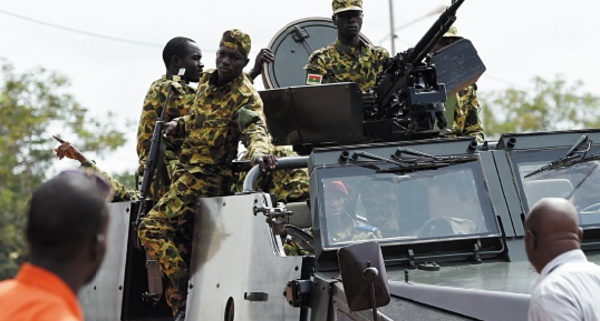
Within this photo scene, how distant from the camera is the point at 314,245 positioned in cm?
589

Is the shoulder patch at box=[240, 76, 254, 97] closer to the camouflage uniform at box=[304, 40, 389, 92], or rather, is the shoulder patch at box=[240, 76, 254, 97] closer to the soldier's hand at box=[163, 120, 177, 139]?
the soldier's hand at box=[163, 120, 177, 139]

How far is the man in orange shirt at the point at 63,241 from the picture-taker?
95.6 inches

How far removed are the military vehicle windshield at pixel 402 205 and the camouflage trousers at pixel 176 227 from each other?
5.37ft

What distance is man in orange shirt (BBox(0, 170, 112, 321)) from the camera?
2428 mm

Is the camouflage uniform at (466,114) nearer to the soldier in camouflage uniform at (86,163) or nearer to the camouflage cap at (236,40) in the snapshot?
the camouflage cap at (236,40)

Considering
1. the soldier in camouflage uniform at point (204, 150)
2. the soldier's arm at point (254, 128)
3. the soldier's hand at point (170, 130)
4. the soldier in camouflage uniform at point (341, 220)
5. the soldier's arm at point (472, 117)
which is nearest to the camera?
the soldier in camouflage uniform at point (341, 220)

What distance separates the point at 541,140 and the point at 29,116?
94.6ft

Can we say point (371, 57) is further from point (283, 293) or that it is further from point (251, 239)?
point (283, 293)

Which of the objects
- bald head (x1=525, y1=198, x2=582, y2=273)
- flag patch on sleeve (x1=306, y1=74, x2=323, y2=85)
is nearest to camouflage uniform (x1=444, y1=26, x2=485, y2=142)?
flag patch on sleeve (x1=306, y1=74, x2=323, y2=85)

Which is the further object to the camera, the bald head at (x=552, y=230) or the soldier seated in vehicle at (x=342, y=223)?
the soldier seated in vehicle at (x=342, y=223)

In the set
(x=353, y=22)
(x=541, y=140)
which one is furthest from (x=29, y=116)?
(x=541, y=140)

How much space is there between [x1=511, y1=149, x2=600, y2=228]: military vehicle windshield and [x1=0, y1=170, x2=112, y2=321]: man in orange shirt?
12.5 feet

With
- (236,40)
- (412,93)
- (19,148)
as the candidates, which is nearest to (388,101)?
(412,93)

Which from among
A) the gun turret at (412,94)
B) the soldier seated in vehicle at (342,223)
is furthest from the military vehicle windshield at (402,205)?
the gun turret at (412,94)
